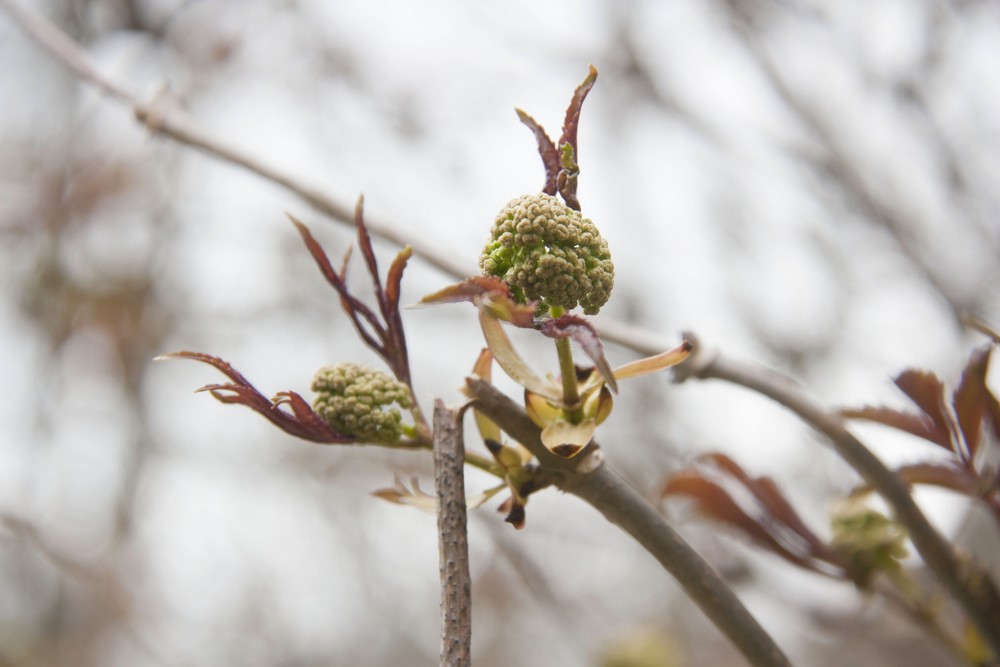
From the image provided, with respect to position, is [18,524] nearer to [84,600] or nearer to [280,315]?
[84,600]

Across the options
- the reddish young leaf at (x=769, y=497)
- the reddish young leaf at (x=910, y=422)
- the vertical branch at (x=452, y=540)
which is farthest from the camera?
the reddish young leaf at (x=769, y=497)

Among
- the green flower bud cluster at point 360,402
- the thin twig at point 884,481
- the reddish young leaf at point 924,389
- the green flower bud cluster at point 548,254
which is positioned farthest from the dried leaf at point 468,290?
the reddish young leaf at point 924,389

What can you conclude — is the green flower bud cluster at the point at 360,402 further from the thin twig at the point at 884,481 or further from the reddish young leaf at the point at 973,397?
the reddish young leaf at the point at 973,397

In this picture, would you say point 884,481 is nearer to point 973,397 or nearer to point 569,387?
point 973,397

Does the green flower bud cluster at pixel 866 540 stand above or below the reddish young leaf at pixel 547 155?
below

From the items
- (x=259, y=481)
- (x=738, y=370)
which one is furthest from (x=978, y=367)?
(x=259, y=481)

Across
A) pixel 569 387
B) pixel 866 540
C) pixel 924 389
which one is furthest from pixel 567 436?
pixel 866 540

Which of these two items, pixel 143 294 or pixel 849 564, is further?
pixel 143 294
